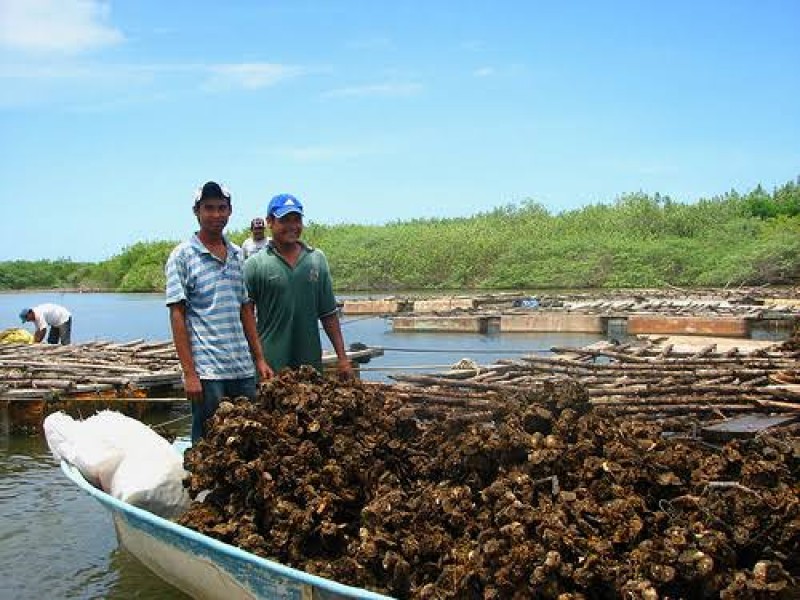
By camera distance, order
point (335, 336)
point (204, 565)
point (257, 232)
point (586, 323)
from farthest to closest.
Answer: point (586, 323)
point (257, 232)
point (335, 336)
point (204, 565)

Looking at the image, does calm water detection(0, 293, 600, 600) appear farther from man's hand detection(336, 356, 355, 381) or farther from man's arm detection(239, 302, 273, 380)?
man's hand detection(336, 356, 355, 381)

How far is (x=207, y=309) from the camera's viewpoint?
17.6 feet

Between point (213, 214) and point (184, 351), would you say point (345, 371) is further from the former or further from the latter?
point (213, 214)

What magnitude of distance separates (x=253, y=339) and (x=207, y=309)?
409mm

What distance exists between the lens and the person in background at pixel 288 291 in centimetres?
573

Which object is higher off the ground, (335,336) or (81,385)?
(335,336)

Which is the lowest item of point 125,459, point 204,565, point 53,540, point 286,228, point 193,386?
point 53,540

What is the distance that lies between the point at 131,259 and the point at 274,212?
63.9 meters

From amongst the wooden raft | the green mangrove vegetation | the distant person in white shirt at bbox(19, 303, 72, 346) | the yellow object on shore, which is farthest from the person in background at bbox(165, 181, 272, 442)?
the green mangrove vegetation

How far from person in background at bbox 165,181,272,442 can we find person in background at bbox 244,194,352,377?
35 centimetres

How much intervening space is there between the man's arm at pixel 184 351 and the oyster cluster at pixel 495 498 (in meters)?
0.50

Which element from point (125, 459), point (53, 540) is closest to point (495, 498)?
point (125, 459)

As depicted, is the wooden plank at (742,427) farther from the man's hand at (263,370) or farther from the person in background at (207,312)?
the person in background at (207,312)

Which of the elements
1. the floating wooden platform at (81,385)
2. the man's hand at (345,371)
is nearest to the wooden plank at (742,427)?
the man's hand at (345,371)
